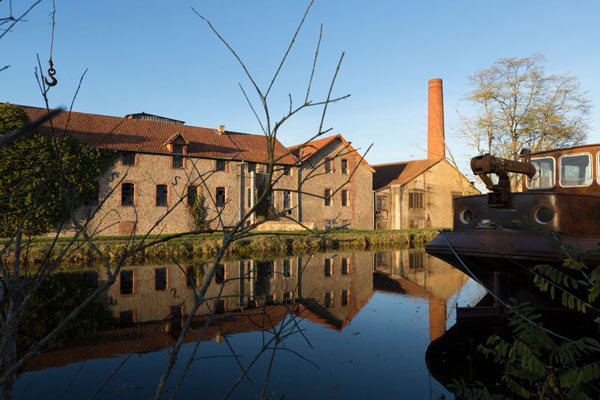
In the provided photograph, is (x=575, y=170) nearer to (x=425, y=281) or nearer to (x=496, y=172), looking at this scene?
(x=496, y=172)

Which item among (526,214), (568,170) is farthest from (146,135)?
A: (526,214)

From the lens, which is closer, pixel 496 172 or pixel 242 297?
pixel 496 172

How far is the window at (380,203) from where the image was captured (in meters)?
34.1

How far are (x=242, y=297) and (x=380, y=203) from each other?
1084 inches

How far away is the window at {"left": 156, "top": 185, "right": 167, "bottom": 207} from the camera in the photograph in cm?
2497

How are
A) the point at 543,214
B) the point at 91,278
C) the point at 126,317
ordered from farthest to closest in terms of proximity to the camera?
the point at 91,278, the point at 126,317, the point at 543,214

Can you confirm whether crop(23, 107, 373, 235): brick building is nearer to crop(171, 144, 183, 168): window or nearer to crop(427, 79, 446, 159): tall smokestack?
crop(171, 144, 183, 168): window

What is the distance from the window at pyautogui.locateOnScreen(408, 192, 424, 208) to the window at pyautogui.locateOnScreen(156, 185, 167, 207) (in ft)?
63.5

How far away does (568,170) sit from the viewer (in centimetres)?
751

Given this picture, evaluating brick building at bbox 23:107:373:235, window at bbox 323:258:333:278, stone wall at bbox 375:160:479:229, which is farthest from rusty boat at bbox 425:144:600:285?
stone wall at bbox 375:160:479:229

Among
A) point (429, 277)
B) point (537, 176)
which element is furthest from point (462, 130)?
point (537, 176)

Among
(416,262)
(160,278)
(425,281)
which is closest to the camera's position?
(160,278)

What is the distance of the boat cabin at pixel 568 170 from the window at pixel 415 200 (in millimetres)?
26214

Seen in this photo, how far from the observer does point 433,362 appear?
5172mm
